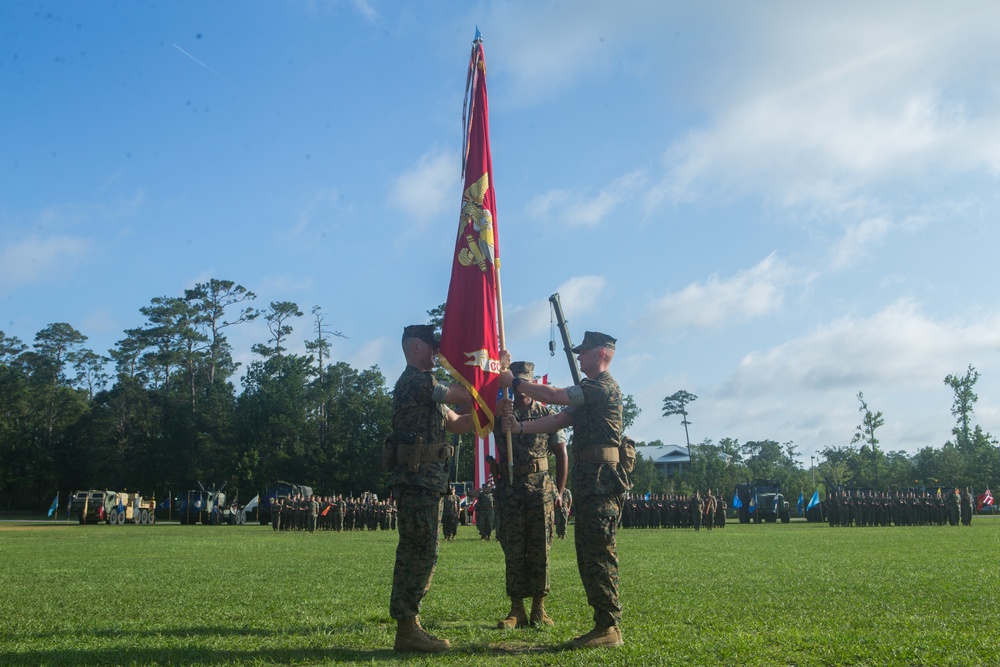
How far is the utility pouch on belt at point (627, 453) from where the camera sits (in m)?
6.32

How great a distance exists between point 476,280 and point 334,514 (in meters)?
28.0

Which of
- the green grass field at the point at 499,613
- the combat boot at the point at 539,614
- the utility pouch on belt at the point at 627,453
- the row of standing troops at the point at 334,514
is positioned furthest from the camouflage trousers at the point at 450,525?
the utility pouch on belt at the point at 627,453

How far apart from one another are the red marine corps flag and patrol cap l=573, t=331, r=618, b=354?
776mm

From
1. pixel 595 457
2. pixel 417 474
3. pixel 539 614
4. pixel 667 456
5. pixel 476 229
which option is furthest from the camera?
pixel 667 456

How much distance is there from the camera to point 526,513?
7.04 metres

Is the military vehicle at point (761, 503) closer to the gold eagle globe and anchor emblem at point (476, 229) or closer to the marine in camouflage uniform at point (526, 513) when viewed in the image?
the marine in camouflage uniform at point (526, 513)

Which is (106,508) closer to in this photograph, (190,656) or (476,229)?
(476,229)

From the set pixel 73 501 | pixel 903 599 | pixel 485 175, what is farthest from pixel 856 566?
pixel 73 501

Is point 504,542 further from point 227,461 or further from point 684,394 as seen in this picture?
point 684,394

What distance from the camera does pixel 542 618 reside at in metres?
6.66

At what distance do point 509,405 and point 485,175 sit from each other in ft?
7.61

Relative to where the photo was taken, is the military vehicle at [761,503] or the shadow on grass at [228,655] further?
the military vehicle at [761,503]

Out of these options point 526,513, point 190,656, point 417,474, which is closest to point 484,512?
point 526,513

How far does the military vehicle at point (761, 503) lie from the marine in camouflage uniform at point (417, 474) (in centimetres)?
3951
